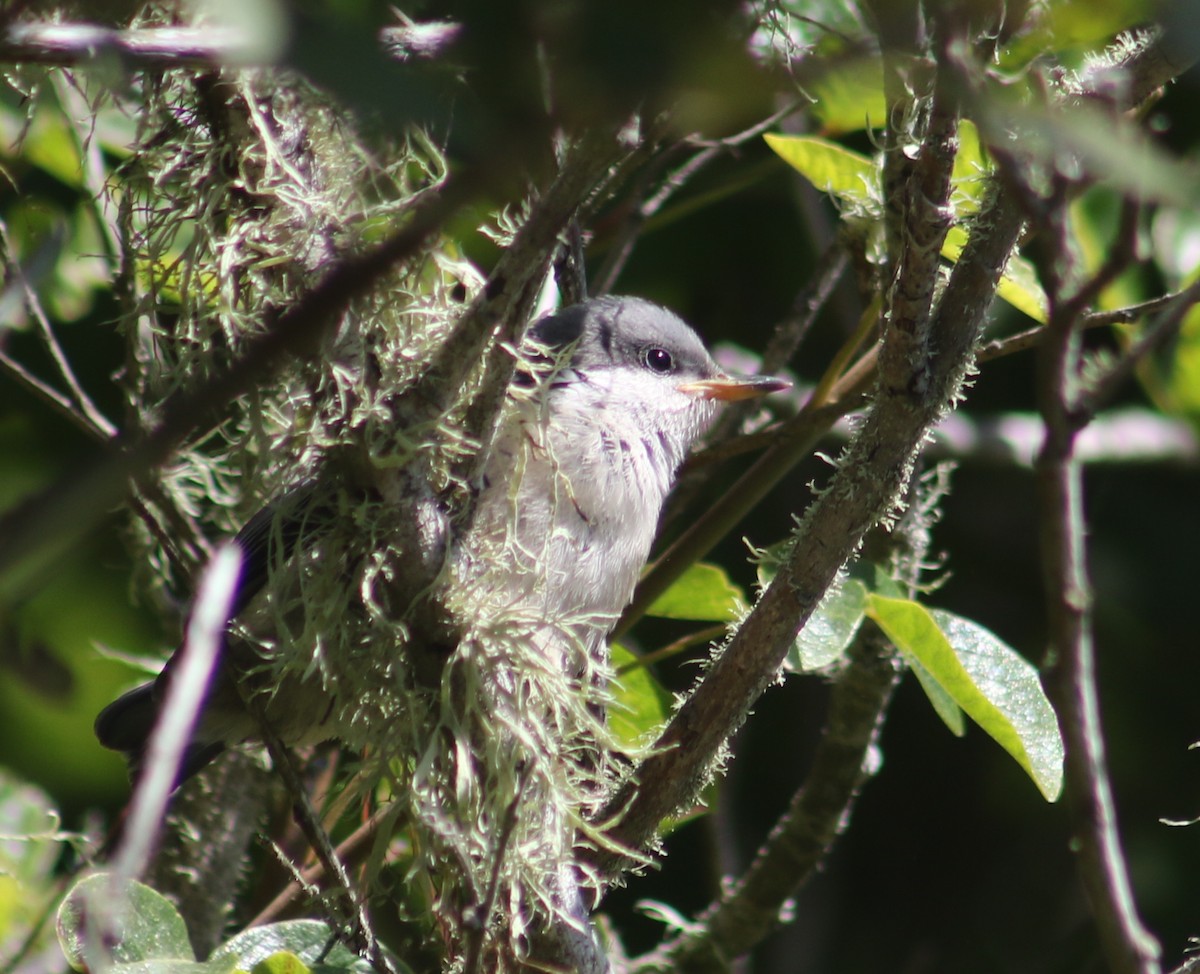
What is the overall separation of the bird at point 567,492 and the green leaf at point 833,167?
0.43 metres

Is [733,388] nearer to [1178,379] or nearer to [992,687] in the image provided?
[992,687]

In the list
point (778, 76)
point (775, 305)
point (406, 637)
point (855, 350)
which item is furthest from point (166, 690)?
point (775, 305)

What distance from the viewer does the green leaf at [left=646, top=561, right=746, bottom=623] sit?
2.08 meters

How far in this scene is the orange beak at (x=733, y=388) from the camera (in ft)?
8.12

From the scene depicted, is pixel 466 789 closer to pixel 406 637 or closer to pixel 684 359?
pixel 406 637

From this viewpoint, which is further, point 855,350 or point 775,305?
point 775,305

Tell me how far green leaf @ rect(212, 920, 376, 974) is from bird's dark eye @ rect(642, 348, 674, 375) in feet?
4.16

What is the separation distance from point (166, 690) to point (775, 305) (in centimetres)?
238

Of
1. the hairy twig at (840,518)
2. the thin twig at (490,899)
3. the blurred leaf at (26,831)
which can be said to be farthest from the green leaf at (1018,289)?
the blurred leaf at (26,831)

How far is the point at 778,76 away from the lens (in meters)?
0.58

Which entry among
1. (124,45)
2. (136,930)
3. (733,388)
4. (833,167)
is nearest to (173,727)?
(124,45)

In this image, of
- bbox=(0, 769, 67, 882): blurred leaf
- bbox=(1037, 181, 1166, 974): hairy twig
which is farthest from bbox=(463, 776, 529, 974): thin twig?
bbox=(0, 769, 67, 882): blurred leaf

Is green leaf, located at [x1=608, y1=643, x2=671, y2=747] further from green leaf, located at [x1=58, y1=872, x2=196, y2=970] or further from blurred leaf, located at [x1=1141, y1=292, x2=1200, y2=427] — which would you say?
blurred leaf, located at [x1=1141, y1=292, x2=1200, y2=427]

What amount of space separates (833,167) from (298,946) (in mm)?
1399
